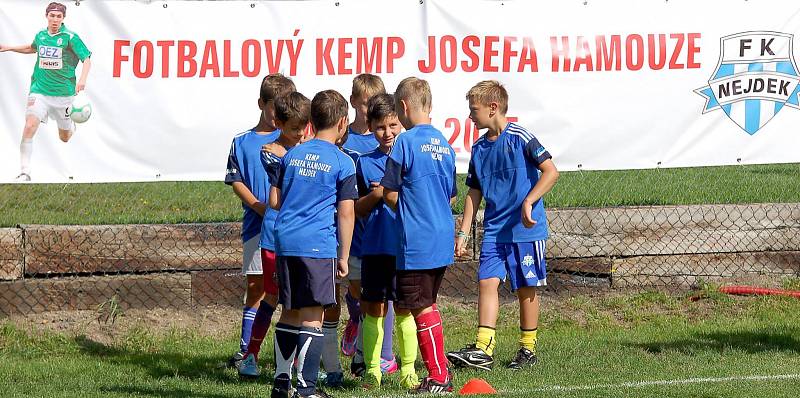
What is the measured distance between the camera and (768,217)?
10070 mm

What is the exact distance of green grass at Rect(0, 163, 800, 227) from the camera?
9.78 meters

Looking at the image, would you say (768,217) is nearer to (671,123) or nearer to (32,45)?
(671,123)

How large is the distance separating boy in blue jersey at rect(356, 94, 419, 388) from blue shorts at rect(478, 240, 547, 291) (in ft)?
2.99

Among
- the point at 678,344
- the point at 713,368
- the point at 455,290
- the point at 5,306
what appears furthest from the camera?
the point at 455,290

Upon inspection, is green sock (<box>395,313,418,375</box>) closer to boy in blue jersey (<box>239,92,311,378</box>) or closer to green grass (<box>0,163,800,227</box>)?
boy in blue jersey (<box>239,92,311,378</box>)

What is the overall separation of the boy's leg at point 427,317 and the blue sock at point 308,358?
1.98ft

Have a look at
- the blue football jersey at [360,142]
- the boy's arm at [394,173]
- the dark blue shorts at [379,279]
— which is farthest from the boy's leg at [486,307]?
the boy's arm at [394,173]

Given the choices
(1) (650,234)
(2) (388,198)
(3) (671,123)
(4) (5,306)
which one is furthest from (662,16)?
(4) (5,306)

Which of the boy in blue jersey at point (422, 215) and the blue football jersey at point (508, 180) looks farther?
the blue football jersey at point (508, 180)

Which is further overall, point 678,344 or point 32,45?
point 32,45

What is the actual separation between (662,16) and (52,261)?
17.7 feet

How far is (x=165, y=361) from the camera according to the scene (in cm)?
812

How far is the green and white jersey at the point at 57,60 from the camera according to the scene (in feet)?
30.1

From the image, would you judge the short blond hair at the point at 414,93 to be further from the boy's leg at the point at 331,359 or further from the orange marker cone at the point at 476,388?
the orange marker cone at the point at 476,388
